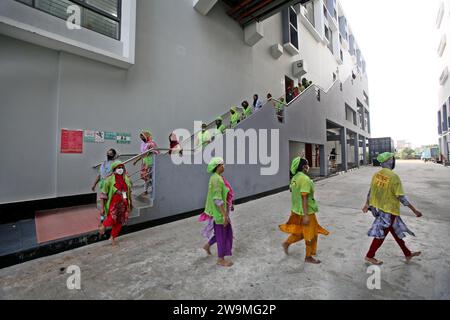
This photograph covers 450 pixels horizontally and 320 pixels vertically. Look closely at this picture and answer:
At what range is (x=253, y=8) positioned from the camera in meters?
8.83

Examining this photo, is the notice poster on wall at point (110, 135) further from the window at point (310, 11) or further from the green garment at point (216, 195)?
the window at point (310, 11)

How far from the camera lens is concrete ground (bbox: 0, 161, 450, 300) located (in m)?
2.14

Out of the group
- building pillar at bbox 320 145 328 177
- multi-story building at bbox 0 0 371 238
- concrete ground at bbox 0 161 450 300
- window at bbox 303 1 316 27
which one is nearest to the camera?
concrete ground at bbox 0 161 450 300

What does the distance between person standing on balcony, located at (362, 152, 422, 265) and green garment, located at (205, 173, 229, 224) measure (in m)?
1.92

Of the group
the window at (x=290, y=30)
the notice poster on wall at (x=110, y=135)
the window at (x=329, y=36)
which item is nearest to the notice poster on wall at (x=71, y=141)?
the notice poster on wall at (x=110, y=135)

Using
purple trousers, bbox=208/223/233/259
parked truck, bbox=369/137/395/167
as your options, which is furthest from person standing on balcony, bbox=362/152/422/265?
parked truck, bbox=369/137/395/167

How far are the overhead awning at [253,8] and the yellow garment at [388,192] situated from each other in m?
8.77

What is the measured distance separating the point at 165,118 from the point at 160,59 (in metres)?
1.94

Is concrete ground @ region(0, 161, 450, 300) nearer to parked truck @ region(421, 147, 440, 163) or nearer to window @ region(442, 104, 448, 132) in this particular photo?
window @ region(442, 104, 448, 132)

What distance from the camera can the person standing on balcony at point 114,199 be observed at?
3.48 meters

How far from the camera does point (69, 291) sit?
222 centimetres
